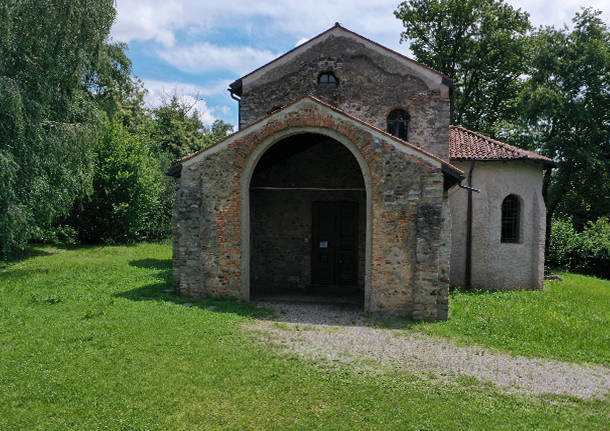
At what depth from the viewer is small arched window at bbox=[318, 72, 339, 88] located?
12.7 m

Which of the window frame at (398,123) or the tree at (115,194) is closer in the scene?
the window frame at (398,123)

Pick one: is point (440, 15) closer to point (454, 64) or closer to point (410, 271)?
point (454, 64)

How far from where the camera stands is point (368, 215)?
9.45 m

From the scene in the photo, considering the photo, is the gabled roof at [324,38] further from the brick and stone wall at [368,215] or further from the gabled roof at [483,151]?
the brick and stone wall at [368,215]

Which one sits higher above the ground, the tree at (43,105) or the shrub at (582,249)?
the tree at (43,105)

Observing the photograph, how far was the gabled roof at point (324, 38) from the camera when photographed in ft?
39.7

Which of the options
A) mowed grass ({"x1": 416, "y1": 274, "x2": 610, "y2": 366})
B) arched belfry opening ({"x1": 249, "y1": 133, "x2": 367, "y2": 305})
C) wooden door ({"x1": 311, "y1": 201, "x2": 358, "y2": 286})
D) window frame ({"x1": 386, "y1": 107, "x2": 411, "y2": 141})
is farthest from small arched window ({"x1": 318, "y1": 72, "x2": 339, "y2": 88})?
mowed grass ({"x1": 416, "y1": 274, "x2": 610, "y2": 366})

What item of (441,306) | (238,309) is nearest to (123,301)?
(238,309)

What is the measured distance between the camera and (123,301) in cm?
982

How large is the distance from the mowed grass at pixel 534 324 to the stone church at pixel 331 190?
1315 mm

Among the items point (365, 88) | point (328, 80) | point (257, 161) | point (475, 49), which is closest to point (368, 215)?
point (257, 161)

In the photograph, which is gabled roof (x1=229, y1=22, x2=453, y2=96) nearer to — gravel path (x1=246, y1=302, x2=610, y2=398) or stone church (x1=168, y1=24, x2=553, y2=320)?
stone church (x1=168, y1=24, x2=553, y2=320)

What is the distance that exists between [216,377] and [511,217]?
11.8 metres

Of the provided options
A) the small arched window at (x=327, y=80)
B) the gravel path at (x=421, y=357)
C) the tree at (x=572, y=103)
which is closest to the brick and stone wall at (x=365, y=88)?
the small arched window at (x=327, y=80)
